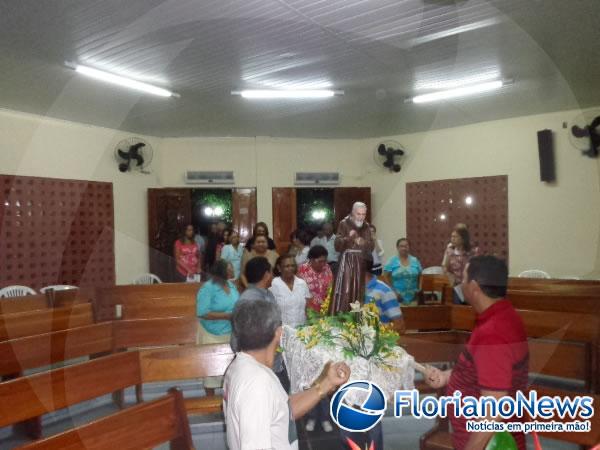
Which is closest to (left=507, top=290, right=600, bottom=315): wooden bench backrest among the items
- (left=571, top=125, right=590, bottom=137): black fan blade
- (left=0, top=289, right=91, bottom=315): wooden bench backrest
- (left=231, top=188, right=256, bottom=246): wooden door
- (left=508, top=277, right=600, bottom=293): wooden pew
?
(left=508, top=277, right=600, bottom=293): wooden pew

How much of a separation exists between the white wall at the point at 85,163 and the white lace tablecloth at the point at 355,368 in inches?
Result: 234

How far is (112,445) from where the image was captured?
2303mm

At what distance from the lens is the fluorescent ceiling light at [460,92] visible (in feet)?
21.3

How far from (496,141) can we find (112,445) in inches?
308

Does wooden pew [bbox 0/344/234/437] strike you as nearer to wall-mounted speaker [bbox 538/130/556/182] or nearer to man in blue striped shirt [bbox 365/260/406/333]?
man in blue striped shirt [bbox 365/260/406/333]

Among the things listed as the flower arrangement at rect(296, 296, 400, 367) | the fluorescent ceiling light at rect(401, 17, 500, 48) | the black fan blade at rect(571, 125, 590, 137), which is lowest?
the flower arrangement at rect(296, 296, 400, 367)

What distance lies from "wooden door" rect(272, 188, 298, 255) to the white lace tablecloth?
6.72 metres

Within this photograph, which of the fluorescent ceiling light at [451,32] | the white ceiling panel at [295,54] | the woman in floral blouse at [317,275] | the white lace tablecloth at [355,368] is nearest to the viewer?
the white lace tablecloth at [355,368]

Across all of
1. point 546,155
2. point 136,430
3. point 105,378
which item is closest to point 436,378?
point 136,430

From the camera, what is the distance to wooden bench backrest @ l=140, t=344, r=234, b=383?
11.3 ft

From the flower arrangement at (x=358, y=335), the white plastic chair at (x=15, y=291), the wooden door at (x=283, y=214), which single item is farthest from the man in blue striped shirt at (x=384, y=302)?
the wooden door at (x=283, y=214)

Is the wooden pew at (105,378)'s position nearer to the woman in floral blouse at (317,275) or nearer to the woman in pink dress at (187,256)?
the woman in floral blouse at (317,275)

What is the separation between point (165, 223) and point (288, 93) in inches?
149

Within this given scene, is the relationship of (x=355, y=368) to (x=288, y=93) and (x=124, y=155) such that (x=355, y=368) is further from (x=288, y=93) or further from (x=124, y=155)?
(x=124, y=155)
